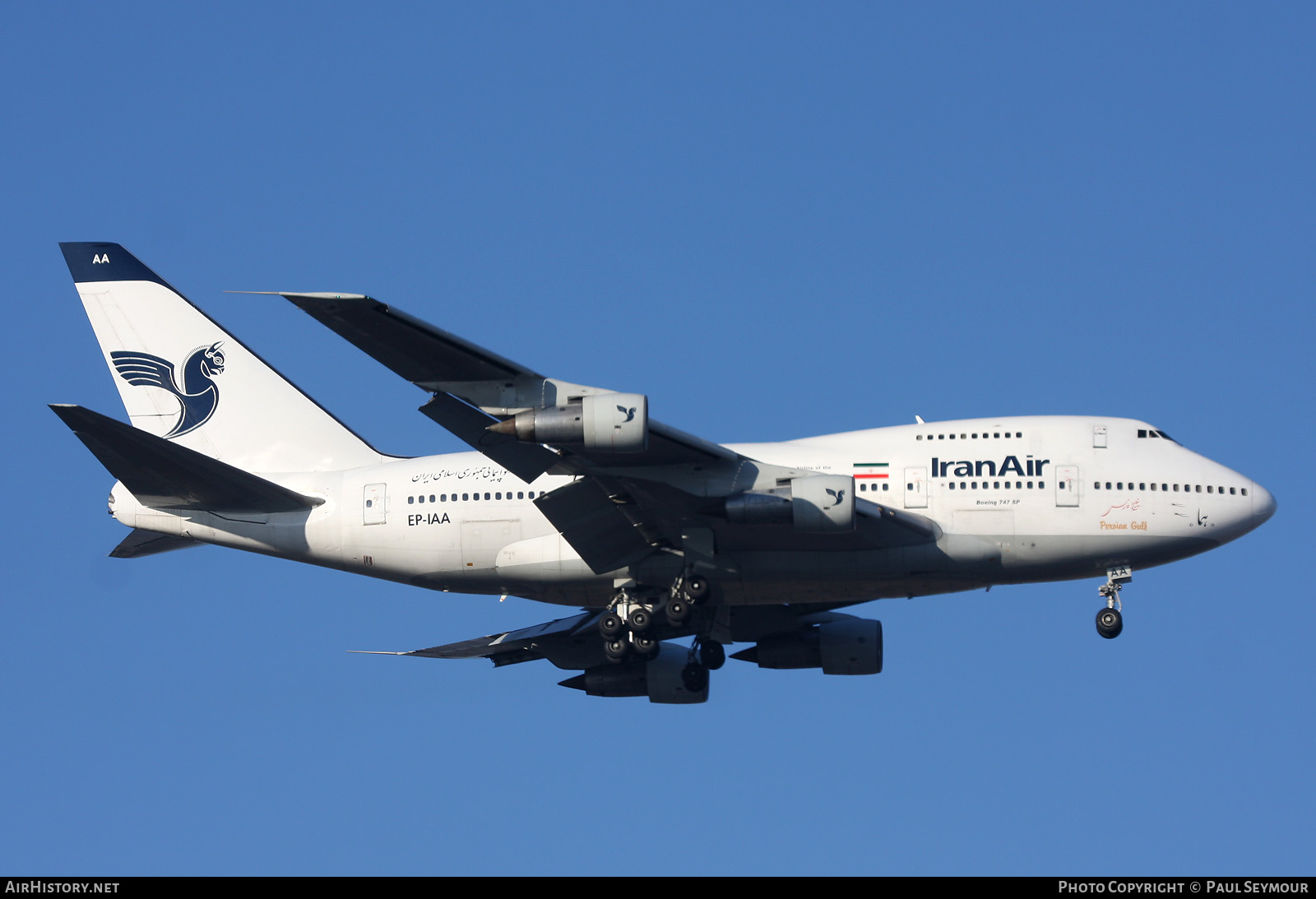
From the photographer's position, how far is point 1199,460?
37.9 m

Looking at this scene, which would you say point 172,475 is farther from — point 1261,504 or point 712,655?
point 1261,504

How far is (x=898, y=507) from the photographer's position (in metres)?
37.2

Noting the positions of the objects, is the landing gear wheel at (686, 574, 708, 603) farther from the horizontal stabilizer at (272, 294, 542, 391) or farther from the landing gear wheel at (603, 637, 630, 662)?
the horizontal stabilizer at (272, 294, 542, 391)

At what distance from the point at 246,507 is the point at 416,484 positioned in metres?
4.60

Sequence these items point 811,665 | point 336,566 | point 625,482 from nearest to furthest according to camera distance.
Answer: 1. point 625,482
2. point 336,566
3. point 811,665

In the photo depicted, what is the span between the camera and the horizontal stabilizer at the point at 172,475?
116 feet

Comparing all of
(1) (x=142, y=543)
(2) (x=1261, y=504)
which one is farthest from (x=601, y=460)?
(2) (x=1261, y=504)

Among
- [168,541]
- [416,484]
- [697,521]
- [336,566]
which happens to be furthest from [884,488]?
[168,541]

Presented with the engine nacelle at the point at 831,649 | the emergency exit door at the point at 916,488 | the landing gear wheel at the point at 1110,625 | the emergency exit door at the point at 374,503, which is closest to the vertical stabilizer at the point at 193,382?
the emergency exit door at the point at 374,503

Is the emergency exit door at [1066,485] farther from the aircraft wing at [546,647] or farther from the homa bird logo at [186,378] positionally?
the homa bird logo at [186,378]

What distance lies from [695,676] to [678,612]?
4979 mm

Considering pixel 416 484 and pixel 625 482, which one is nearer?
pixel 625 482
